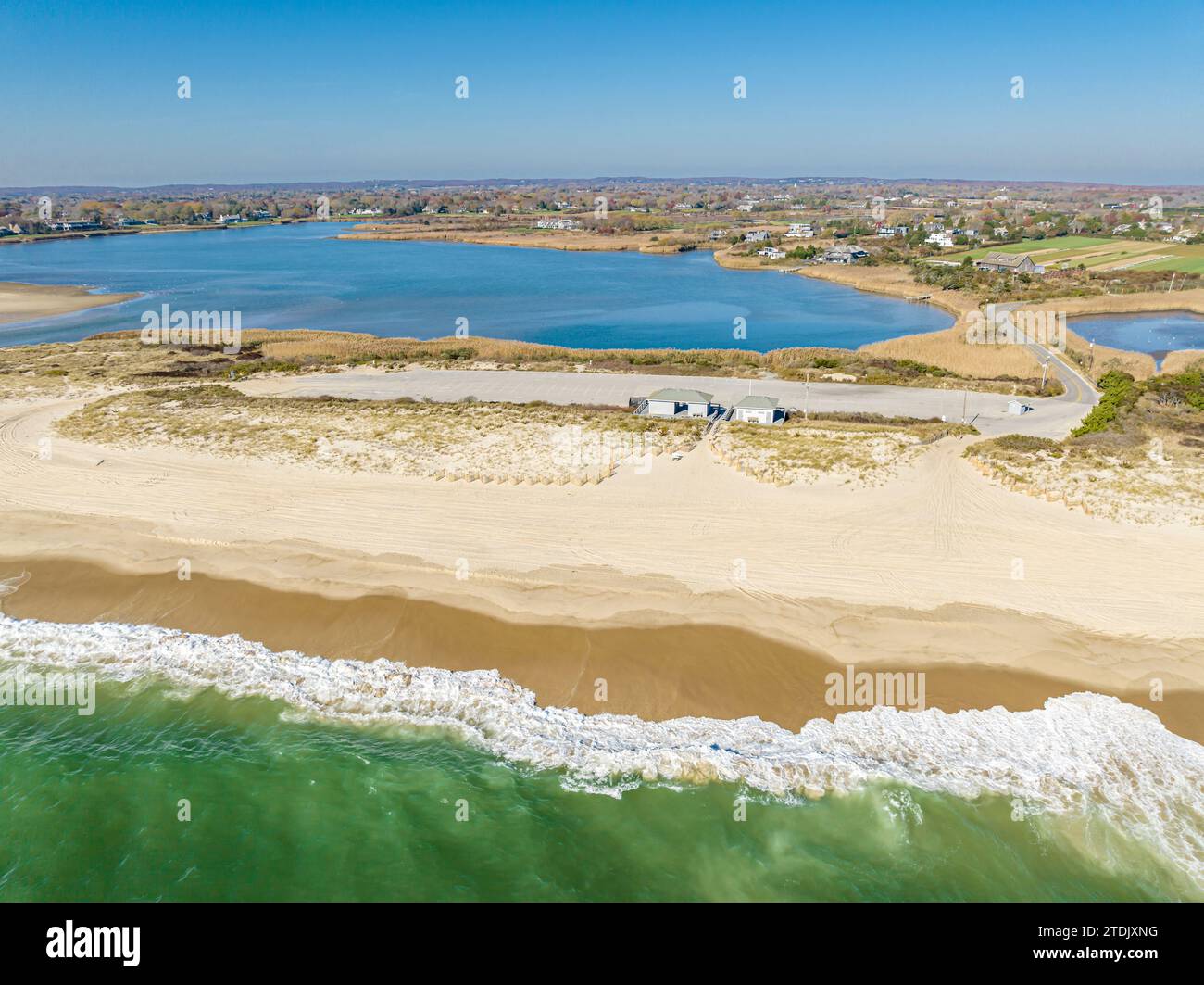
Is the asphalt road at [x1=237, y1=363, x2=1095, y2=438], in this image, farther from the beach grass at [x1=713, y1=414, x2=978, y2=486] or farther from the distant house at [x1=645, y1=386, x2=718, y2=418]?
the distant house at [x1=645, y1=386, x2=718, y2=418]

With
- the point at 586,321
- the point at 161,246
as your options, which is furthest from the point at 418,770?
the point at 161,246

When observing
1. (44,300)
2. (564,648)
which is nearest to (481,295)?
(44,300)

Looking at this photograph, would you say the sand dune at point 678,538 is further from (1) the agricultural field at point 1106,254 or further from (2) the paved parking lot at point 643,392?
(1) the agricultural field at point 1106,254

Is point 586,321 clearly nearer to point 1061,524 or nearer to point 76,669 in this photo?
point 1061,524

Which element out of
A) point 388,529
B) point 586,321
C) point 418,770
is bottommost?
point 418,770
